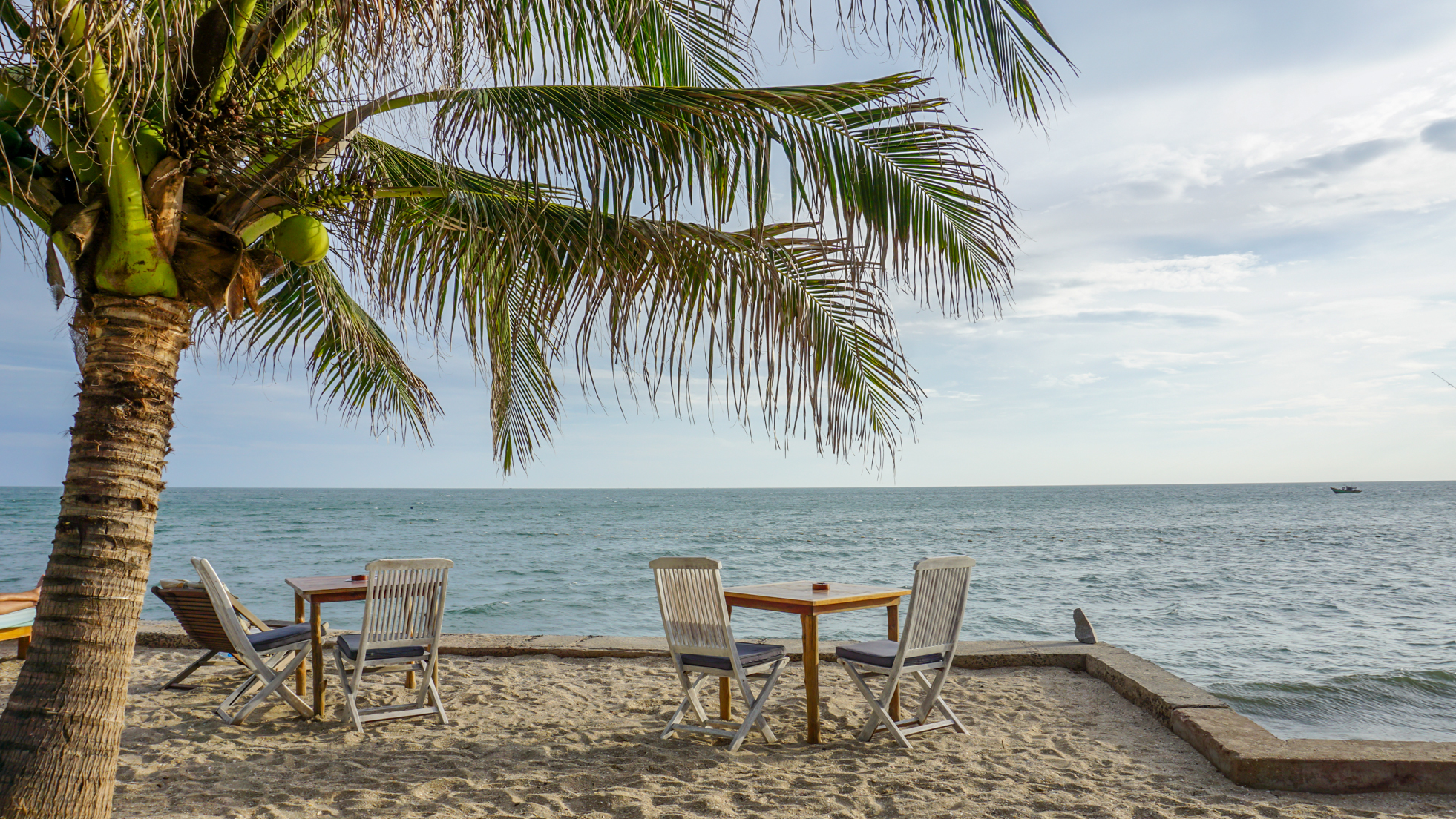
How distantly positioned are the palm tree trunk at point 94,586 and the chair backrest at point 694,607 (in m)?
2.05

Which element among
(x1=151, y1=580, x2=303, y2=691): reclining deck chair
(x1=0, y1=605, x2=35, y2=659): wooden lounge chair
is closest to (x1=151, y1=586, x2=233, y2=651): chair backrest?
(x1=151, y1=580, x2=303, y2=691): reclining deck chair

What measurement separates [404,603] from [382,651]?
0.83 feet

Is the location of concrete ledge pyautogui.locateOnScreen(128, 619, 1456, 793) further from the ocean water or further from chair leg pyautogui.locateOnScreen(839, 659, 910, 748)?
the ocean water

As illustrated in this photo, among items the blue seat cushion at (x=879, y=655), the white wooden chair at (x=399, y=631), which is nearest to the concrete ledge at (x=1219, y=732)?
the white wooden chair at (x=399, y=631)

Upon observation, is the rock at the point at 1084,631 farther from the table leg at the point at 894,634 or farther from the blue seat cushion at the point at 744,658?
the blue seat cushion at the point at 744,658

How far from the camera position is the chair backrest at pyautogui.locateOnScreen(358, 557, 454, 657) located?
4242 mm

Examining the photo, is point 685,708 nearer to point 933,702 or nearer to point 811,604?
point 811,604

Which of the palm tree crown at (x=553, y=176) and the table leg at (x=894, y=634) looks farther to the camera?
the table leg at (x=894, y=634)

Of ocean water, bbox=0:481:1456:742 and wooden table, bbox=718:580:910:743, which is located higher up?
wooden table, bbox=718:580:910:743

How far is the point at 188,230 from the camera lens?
95.8 inches

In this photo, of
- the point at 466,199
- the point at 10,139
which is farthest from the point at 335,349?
the point at 10,139

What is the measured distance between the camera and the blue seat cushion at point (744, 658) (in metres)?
4.02

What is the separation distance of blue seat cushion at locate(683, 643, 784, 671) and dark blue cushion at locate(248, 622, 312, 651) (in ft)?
6.94

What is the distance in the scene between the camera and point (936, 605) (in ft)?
13.4
